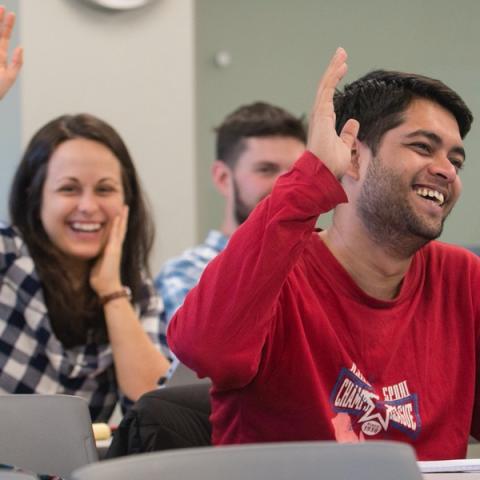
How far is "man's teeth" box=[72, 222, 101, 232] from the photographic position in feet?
9.37

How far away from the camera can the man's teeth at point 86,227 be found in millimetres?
2855

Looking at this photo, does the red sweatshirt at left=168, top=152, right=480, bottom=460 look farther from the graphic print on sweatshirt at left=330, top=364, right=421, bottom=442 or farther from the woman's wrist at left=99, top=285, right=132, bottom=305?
the woman's wrist at left=99, top=285, right=132, bottom=305

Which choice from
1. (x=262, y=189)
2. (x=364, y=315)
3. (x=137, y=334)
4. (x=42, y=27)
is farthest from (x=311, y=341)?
(x=42, y=27)

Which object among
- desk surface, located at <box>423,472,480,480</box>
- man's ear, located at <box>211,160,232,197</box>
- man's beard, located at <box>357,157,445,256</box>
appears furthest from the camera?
man's ear, located at <box>211,160,232,197</box>

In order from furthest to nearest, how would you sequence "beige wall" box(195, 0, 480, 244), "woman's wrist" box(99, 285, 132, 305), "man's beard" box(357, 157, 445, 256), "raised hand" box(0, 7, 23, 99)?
"beige wall" box(195, 0, 480, 244), "woman's wrist" box(99, 285, 132, 305), "raised hand" box(0, 7, 23, 99), "man's beard" box(357, 157, 445, 256)

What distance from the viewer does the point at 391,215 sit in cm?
190

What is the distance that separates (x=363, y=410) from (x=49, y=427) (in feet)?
1.85

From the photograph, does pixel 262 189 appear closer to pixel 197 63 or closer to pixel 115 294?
pixel 115 294

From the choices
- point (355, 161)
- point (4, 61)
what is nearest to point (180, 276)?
point (4, 61)

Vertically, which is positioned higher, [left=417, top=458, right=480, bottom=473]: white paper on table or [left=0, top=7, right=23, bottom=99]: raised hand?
[left=0, top=7, right=23, bottom=99]: raised hand

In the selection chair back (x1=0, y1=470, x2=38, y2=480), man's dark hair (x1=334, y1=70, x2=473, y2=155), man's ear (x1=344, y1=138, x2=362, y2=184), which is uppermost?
man's dark hair (x1=334, y1=70, x2=473, y2=155)

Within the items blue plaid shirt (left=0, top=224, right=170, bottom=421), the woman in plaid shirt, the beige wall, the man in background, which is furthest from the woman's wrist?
the beige wall

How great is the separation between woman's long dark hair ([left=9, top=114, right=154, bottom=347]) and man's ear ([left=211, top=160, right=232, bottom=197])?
0.62 metres

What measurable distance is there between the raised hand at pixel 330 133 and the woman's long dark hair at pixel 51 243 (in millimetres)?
1131
